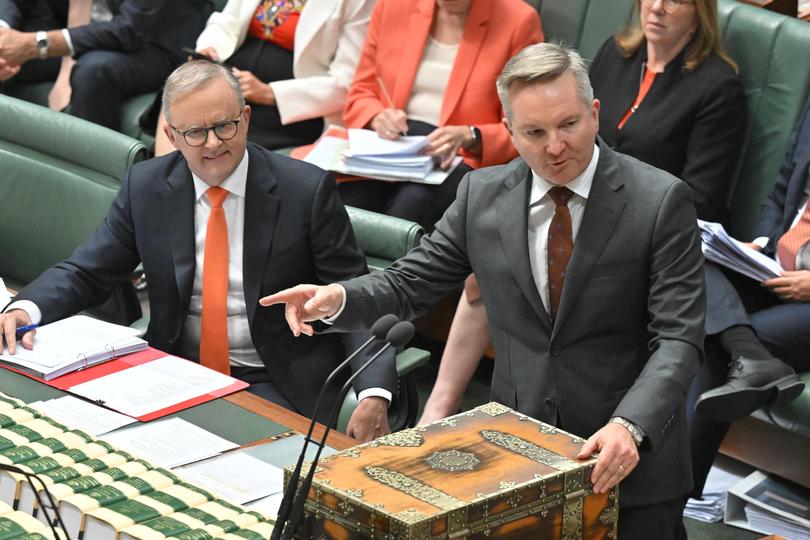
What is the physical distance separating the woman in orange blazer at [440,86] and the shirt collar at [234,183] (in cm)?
117

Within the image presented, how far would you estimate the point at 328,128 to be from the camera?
4.68m

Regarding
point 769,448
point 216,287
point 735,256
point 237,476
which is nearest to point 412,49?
point 735,256

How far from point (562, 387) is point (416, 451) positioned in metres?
0.61

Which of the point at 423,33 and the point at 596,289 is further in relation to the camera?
the point at 423,33

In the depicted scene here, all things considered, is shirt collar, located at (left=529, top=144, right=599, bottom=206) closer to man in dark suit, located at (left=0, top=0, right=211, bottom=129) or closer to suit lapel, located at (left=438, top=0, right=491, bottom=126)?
suit lapel, located at (left=438, top=0, right=491, bottom=126)

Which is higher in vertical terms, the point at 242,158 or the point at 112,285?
the point at 242,158

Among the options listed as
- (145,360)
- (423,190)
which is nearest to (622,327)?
(145,360)

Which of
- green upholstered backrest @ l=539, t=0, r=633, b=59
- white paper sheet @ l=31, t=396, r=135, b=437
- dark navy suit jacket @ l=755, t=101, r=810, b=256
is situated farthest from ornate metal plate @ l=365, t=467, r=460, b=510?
green upholstered backrest @ l=539, t=0, r=633, b=59

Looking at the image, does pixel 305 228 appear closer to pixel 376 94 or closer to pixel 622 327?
pixel 622 327

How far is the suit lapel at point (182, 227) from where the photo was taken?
304cm

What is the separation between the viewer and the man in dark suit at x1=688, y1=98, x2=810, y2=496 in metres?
3.28

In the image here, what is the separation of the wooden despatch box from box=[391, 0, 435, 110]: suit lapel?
2.42 m

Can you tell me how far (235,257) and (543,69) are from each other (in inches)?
41.3

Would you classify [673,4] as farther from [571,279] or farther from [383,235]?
[571,279]
